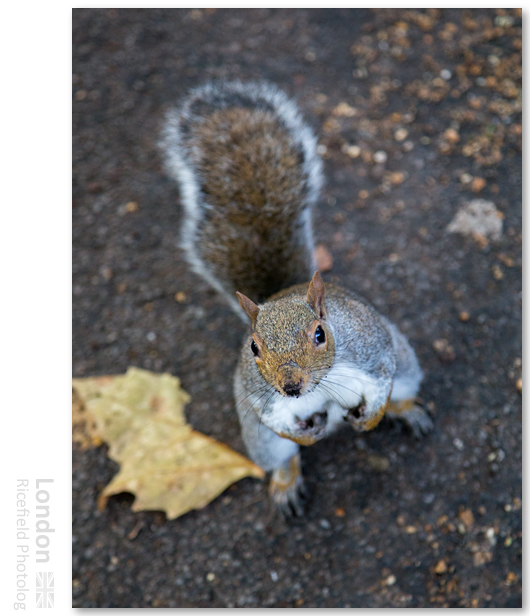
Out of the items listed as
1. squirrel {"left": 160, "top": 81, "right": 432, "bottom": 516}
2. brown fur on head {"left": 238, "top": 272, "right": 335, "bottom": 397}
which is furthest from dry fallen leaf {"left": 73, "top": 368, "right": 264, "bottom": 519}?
brown fur on head {"left": 238, "top": 272, "right": 335, "bottom": 397}

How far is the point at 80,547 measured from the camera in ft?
5.37

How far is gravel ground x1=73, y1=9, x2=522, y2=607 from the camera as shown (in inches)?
62.2

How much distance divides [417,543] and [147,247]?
135 centimetres

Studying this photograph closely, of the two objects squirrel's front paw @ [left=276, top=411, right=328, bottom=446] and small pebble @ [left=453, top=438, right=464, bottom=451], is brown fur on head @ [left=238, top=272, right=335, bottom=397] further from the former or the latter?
small pebble @ [left=453, top=438, right=464, bottom=451]

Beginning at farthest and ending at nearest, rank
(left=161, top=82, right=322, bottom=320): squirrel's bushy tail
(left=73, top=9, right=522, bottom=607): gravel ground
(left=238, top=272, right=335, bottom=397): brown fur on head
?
(left=73, top=9, right=522, bottom=607): gravel ground < (left=161, top=82, right=322, bottom=320): squirrel's bushy tail < (left=238, top=272, right=335, bottom=397): brown fur on head

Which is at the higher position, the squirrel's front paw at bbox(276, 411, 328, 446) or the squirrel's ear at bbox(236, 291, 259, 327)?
the squirrel's ear at bbox(236, 291, 259, 327)

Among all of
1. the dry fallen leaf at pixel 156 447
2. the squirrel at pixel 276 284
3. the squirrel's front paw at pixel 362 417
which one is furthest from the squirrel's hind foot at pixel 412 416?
the dry fallen leaf at pixel 156 447

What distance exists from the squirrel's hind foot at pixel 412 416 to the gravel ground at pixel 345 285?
42 mm

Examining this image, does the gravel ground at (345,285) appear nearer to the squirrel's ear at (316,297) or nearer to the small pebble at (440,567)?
the small pebble at (440,567)

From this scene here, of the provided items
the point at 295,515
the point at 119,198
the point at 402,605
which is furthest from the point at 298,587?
the point at 119,198

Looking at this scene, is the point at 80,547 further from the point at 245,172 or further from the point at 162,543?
the point at 245,172

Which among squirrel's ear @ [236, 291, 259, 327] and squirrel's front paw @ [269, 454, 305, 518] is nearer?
squirrel's ear @ [236, 291, 259, 327]

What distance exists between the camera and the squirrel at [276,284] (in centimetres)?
113

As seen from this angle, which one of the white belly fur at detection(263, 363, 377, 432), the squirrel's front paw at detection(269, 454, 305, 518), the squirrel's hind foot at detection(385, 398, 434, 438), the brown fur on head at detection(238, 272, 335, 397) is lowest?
the squirrel's front paw at detection(269, 454, 305, 518)
